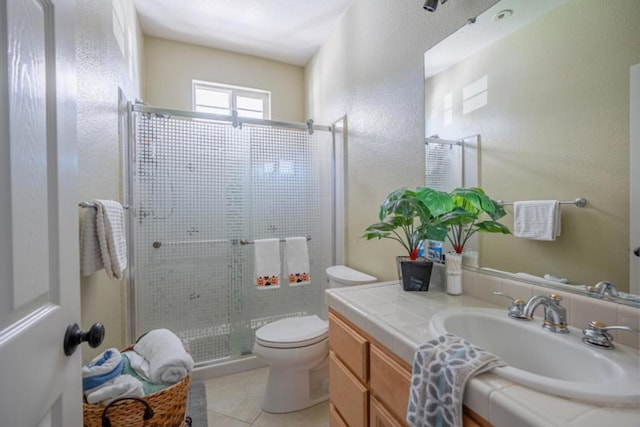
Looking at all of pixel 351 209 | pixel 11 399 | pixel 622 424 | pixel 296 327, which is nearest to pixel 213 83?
pixel 351 209

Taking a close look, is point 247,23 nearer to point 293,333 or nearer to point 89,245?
point 89,245

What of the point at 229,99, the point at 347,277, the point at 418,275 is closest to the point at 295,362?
the point at 347,277

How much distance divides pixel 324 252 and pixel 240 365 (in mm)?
1093

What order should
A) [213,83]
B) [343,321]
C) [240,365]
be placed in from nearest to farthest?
[343,321], [240,365], [213,83]

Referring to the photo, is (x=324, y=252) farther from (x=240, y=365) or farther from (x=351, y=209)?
(x=240, y=365)

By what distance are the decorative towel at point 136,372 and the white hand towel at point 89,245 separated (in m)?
0.43

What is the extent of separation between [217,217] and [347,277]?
3.58 feet

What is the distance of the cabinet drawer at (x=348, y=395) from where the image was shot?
996mm

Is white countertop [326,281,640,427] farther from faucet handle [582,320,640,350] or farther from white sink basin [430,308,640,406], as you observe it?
faucet handle [582,320,640,350]

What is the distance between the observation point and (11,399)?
0.47 m

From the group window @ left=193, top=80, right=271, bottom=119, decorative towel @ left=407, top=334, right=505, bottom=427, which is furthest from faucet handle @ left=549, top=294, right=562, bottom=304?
window @ left=193, top=80, right=271, bottom=119

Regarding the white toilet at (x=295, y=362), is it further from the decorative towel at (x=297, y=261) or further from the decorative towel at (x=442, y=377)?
the decorative towel at (x=442, y=377)

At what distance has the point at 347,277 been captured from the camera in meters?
1.88

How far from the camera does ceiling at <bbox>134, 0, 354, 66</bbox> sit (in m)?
2.12
